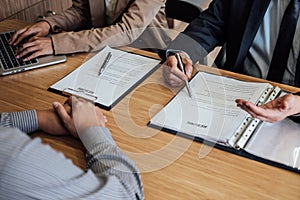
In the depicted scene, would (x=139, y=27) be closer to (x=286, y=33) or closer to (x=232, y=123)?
(x=286, y=33)

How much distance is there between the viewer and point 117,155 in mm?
870

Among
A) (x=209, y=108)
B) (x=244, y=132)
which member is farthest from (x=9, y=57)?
(x=244, y=132)

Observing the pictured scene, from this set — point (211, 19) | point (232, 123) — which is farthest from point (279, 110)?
point (211, 19)

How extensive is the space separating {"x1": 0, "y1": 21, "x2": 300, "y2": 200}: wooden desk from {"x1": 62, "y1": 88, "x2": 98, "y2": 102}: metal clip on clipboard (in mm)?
29

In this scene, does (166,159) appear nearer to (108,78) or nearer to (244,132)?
(244,132)

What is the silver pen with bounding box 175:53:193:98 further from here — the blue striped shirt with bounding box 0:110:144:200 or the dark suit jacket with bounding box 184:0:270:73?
the blue striped shirt with bounding box 0:110:144:200

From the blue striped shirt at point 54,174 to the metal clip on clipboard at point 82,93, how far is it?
0.29 m

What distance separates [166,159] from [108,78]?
1.30 feet

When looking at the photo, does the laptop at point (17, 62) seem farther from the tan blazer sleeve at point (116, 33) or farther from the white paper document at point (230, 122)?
the white paper document at point (230, 122)

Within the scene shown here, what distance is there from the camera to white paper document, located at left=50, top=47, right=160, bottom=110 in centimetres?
116

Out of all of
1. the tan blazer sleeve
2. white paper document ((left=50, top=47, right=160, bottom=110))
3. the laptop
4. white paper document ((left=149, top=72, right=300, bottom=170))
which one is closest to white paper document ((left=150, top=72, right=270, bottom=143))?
white paper document ((left=149, top=72, right=300, bottom=170))

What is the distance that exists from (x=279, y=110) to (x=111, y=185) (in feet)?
1.62

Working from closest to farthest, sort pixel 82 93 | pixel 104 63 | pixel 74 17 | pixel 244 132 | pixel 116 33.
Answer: pixel 244 132, pixel 82 93, pixel 104 63, pixel 116 33, pixel 74 17

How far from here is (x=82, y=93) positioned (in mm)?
1162
